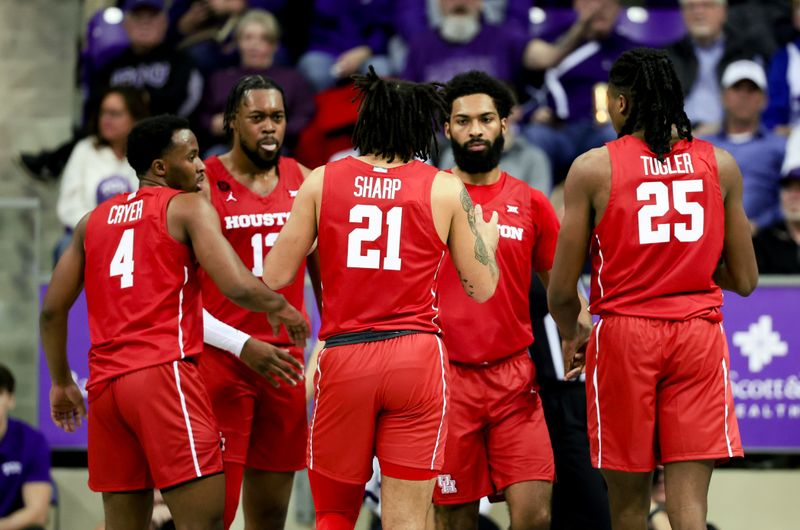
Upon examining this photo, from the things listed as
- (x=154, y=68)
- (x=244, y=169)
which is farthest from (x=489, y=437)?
(x=154, y=68)

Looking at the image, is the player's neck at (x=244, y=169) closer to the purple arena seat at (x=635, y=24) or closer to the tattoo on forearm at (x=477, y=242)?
the tattoo on forearm at (x=477, y=242)

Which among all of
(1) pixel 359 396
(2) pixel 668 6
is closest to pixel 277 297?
(1) pixel 359 396

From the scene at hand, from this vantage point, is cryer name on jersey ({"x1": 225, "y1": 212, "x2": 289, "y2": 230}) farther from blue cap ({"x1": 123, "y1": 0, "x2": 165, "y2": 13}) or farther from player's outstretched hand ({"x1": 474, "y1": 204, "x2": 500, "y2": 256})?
blue cap ({"x1": 123, "y1": 0, "x2": 165, "y2": 13})

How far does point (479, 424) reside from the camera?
628 cm

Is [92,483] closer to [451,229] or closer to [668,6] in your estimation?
[451,229]

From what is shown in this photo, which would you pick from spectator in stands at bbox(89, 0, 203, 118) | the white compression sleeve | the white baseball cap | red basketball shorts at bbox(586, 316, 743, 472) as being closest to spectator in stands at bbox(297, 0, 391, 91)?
spectator in stands at bbox(89, 0, 203, 118)

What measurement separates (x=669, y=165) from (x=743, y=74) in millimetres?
4765

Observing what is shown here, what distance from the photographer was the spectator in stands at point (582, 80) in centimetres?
1013

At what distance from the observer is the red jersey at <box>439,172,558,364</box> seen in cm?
627

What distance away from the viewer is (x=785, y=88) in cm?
1019

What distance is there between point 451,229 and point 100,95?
17.1 feet

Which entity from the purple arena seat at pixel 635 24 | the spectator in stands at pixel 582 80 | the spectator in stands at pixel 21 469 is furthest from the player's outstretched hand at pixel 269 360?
the purple arena seat at pixel 635 24

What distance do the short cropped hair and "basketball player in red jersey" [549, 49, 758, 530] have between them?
6.04 feet

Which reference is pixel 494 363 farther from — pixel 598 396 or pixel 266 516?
pixel 266 516
